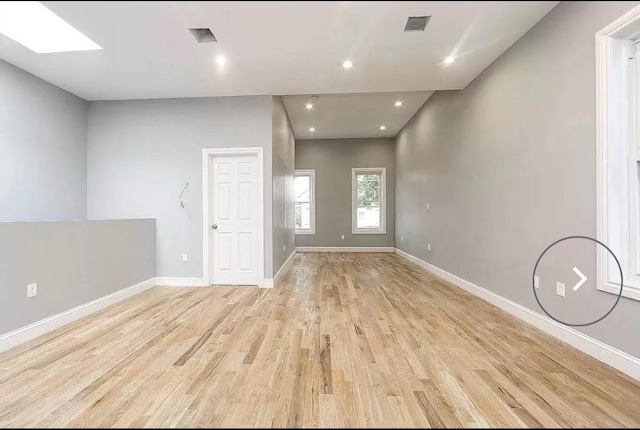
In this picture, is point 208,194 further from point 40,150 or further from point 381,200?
point 381,200

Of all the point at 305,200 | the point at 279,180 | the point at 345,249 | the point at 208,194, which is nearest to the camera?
the point at 208,194

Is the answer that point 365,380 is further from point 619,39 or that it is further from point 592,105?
point 619,39

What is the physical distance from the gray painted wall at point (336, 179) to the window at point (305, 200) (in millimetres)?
114

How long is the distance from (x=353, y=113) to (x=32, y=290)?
5.46 m

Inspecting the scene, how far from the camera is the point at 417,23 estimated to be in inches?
32.8

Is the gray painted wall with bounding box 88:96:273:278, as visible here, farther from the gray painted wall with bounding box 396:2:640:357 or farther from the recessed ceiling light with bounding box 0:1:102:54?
the recessed ceiling light with bounding box 0:1:102:54

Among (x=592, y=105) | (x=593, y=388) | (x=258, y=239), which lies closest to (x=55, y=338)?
(x=258, y=239)

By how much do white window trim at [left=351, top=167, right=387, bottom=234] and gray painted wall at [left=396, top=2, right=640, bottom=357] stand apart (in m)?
3.23

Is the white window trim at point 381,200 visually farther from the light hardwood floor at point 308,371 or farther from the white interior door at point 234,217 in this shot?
the light hardwood floor at point 308,371

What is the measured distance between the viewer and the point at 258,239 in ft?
14.8

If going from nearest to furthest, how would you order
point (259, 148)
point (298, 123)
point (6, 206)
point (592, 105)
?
1. point (592, 105)
2. point (6, 206)
3. point (259, 148)
4. point (298, 123)

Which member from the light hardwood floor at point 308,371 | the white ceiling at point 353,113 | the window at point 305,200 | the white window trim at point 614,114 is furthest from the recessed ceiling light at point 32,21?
the window at point 305,200

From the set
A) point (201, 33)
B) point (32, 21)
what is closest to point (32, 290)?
point (32, 21)

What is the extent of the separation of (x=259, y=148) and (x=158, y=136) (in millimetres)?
1460
